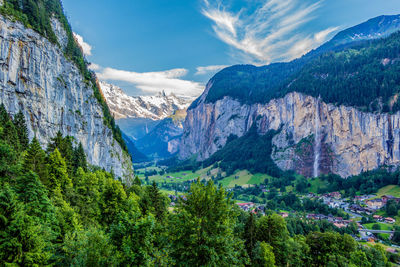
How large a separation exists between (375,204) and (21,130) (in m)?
125

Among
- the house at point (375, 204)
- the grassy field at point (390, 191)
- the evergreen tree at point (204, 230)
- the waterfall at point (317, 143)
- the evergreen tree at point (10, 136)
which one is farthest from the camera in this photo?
the waterfall at point (317, 143)

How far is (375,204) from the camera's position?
95062 mm

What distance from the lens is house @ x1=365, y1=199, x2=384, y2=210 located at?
307ft

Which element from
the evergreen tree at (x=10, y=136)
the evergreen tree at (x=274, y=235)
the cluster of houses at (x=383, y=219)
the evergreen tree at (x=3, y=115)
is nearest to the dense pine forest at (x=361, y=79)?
the cluster of houses at (x=383, y=219)


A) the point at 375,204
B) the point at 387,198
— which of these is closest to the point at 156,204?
the point at 375,204

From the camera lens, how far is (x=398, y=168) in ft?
373

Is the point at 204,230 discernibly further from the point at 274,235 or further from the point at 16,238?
the point at 274,235

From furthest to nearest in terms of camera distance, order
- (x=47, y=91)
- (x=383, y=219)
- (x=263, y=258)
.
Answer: (x=383, y=219) → (x=47, y=91) → (x=263, y=258)

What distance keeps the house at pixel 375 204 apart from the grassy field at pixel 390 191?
26.0ft

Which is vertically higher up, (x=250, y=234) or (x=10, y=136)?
(x=10, y=136)

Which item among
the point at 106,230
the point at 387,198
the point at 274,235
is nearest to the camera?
the point at 106,230

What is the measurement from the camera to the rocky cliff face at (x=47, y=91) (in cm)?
4544

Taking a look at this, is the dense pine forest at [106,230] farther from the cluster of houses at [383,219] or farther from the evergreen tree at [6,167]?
the cluster of houses at [383,219]

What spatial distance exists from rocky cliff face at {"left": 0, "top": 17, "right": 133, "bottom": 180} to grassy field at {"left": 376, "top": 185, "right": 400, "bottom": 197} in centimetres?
12088
